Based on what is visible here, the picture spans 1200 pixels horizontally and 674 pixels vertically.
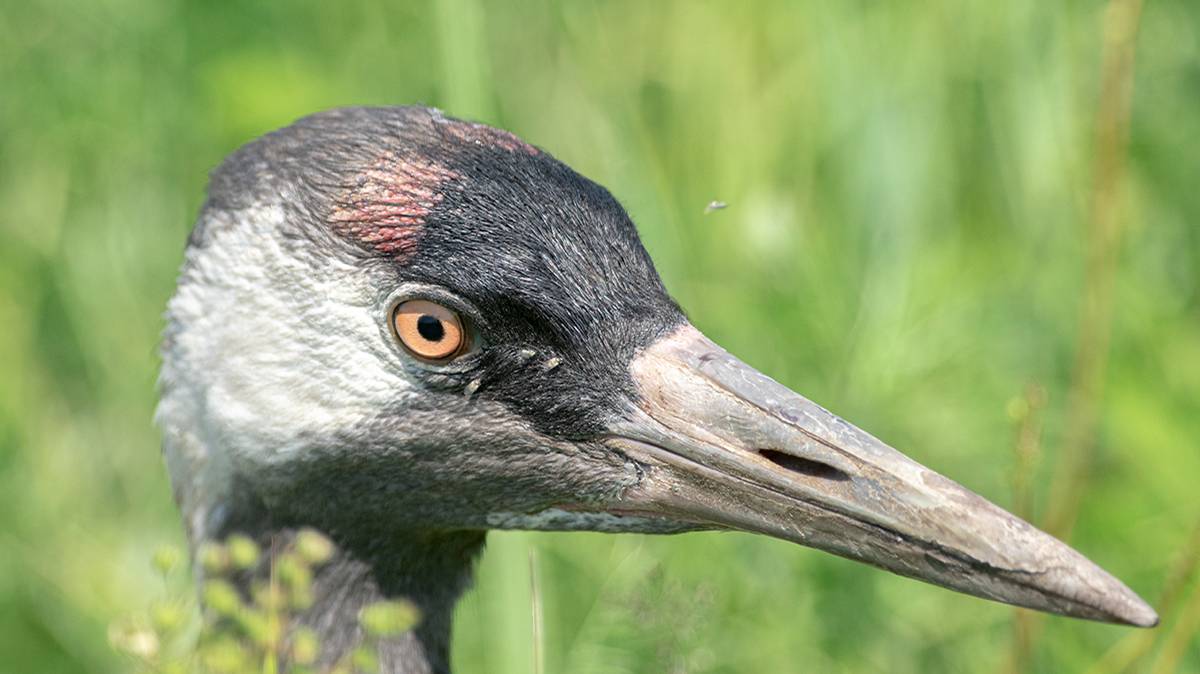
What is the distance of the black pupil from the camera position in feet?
7.93

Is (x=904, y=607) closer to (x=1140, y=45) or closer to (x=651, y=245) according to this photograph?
(x=651, y=245)

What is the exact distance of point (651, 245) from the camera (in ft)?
13.4

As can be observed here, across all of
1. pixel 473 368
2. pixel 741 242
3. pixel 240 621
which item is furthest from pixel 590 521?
pixel 741 242

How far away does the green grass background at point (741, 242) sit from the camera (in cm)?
349

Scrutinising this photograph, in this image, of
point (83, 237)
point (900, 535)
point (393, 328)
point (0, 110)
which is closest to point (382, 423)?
point (393, 328)

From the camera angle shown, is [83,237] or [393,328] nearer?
[393,328]

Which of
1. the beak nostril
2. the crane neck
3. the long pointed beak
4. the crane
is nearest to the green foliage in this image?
the crane neck

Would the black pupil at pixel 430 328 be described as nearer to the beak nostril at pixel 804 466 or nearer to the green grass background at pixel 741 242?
the beak nostril at pixel 804 466

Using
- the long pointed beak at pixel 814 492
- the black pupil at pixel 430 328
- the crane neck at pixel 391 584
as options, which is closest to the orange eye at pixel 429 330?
the black pupil at pixel 430 328

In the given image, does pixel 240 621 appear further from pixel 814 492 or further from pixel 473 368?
pixel 814 492

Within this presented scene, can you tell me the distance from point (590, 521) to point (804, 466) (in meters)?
0.39

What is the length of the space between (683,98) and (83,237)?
180cm

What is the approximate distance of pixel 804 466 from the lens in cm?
234

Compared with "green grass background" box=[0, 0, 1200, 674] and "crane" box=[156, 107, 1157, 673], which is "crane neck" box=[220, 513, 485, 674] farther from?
"green grass background" box=[0, 0, 1200, 674]
